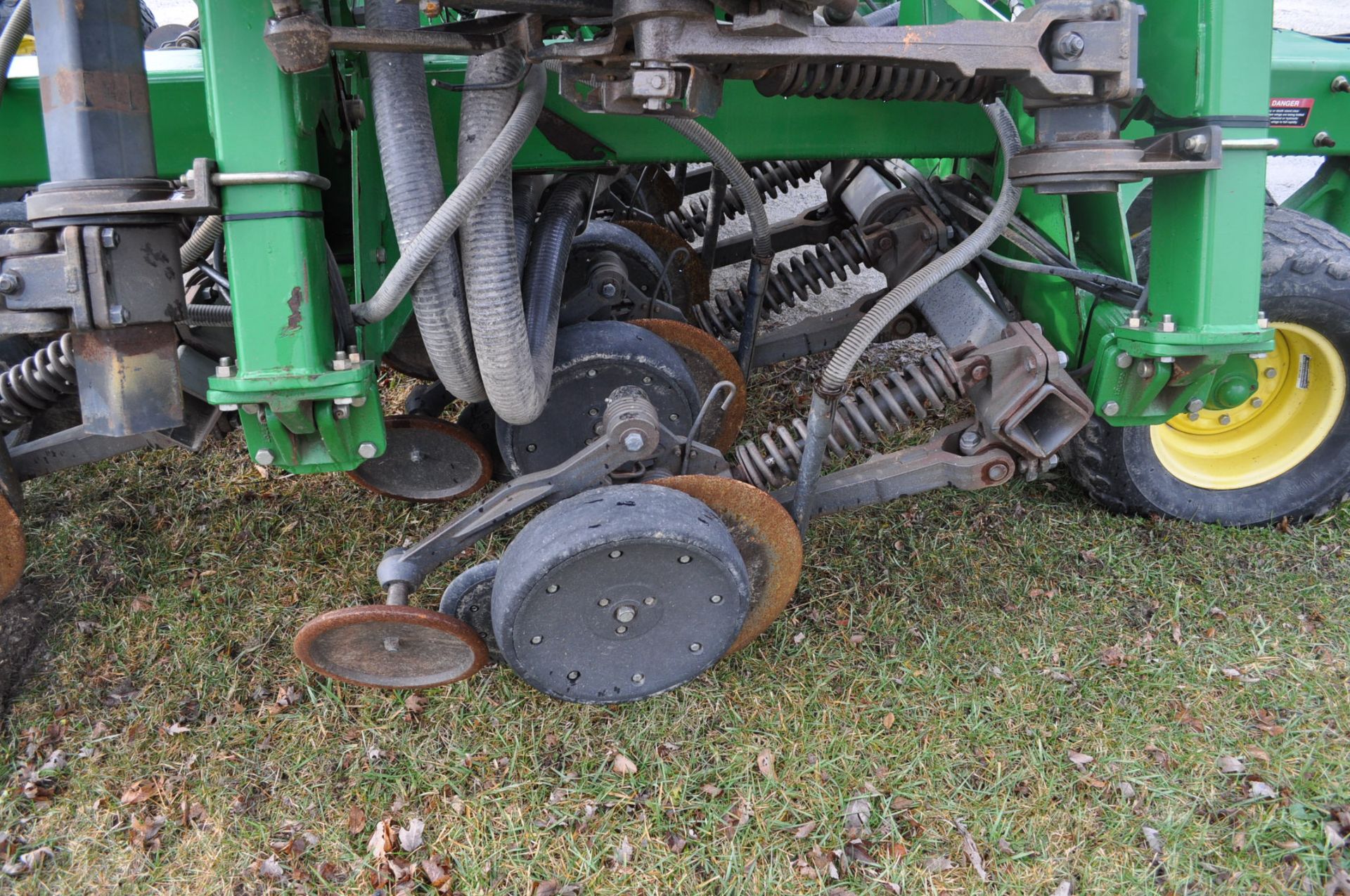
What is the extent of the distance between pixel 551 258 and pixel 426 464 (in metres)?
0.85

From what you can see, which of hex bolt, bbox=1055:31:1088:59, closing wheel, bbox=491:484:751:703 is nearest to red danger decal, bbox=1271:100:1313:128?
hex bolt, bbox=1055:31:1088:59

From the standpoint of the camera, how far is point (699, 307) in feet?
12.6

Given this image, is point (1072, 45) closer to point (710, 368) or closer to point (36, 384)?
point (710, 368)

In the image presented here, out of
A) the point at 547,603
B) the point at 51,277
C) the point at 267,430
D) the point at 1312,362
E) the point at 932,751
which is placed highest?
the point at 51,277

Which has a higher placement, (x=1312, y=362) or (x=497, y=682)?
(x=1312, y=362)

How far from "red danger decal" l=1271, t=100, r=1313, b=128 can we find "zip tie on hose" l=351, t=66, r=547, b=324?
2599mm

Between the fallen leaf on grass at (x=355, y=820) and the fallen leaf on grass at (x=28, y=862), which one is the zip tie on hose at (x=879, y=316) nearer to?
the fallen leaf on grass at (x=355, y=820)

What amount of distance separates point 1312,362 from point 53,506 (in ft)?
14.2

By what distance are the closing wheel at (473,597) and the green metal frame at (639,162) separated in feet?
1.36

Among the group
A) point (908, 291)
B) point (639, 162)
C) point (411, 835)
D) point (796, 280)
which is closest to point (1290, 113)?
point (796, 280)

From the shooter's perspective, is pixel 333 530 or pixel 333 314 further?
pixel 333 530

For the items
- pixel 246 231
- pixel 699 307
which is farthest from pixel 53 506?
pixel 699 307

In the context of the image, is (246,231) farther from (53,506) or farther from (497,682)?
(53,506)

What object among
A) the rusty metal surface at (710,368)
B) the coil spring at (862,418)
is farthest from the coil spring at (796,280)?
the coil spring at (862,418)
